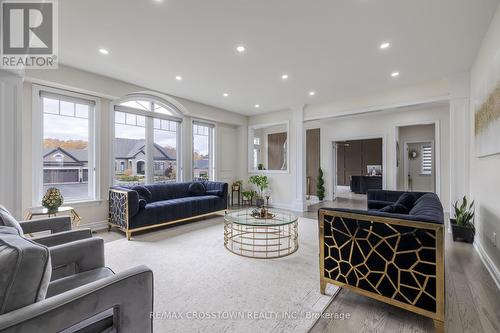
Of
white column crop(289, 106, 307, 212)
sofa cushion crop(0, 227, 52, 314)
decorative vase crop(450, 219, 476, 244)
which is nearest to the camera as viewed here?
sofa cushion crop(0, 227, 52, 314)

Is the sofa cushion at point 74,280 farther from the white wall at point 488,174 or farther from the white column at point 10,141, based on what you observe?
the white wall at point 488,174

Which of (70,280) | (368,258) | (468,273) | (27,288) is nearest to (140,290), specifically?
(27,288)

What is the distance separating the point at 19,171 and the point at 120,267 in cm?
142

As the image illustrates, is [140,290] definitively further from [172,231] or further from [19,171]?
[172,231]

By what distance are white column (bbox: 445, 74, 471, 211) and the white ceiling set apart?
334mm

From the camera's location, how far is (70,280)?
1.46 meters

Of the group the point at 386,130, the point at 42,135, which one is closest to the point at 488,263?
the point at 386,130

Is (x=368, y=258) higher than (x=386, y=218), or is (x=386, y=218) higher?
(x=386, y=218)

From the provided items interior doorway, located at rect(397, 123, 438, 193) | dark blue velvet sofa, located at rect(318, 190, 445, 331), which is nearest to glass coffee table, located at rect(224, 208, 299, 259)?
dark blue velvet sofa, located at rect(318, 190, 445, 331)

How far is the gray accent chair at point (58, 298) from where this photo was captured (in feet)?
2.87

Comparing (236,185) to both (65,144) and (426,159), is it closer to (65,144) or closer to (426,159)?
(65,144)

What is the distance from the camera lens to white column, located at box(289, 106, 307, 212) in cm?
602

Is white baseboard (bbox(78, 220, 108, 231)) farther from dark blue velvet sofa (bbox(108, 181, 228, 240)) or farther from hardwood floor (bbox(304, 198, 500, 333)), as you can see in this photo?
hardwood floor (bbox(304, 198, 500, 333))

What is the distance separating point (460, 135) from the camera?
3.82 m
